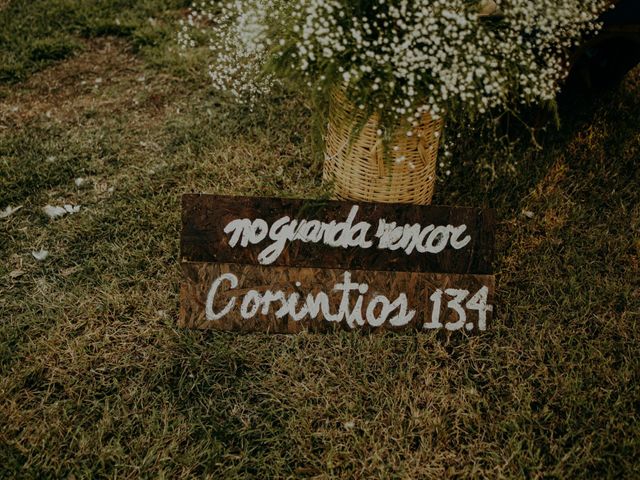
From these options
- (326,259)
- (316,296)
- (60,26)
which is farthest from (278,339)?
(60,26)

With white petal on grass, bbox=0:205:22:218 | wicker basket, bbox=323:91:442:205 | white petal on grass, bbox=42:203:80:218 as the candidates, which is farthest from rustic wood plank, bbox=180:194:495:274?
white petal on grass, bbox=0:205:22:218

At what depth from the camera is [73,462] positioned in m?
1.83

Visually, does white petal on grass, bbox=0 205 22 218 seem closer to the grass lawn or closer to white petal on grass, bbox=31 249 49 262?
the grass lawn

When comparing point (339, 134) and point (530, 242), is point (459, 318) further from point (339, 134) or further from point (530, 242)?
point (339, 134)

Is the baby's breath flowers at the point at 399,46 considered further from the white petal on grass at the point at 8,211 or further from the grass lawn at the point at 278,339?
the white petal on grass at the point at 8,211

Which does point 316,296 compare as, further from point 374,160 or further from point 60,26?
point 60,26

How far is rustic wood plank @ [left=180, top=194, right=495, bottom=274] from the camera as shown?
6.81ft

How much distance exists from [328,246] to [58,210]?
1487mm

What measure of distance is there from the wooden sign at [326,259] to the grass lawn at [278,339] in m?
0.16

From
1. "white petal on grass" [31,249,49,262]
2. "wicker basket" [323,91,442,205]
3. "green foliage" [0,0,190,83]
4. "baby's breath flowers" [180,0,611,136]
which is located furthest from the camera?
"green foliage" [0,0,190,83]

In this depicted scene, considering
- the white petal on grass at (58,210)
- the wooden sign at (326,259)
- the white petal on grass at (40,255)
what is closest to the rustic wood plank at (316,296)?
the wooden sign at (326,259)

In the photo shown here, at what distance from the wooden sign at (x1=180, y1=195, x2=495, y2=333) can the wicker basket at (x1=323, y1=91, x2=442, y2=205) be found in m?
0.14

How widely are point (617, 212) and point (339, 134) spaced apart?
5.08 ft

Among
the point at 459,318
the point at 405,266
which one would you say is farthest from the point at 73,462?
the point at 459,318
